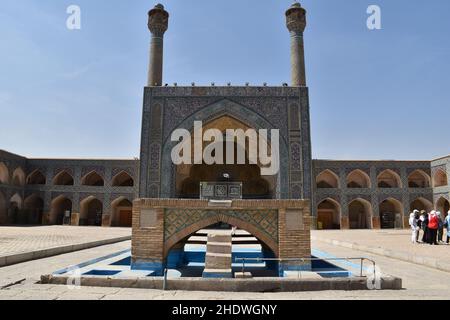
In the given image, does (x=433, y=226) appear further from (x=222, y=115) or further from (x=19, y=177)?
(x=19, y=177)

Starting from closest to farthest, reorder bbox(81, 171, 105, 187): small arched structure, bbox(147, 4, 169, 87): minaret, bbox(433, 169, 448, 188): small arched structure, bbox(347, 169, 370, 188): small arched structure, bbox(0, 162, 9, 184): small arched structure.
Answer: bbox(147, 4, 169, 87): minaret, bbox(0, 162, 9, 184): small arched structure, bbox(433, 169, 448, 188): small arched structure, bbox(347, 169, 370, 188): small arched structure, bbox(81, 171, 105, 187): small arched structure

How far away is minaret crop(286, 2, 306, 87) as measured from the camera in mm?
16672

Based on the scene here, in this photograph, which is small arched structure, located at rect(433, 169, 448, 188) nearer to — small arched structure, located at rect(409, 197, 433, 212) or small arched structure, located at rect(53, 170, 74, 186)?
small arched structure, located at rect(409, 197, 433, 212)

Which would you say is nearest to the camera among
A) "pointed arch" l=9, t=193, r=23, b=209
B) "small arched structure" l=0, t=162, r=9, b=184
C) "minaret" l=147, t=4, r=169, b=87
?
"minaret" l=147, t=4, r=169, b=87

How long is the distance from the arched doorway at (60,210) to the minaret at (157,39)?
9.88m

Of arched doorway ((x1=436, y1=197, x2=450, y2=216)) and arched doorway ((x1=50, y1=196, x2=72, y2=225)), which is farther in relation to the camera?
arched doorway ((x1=50, y1=196, x2=72, y2=225))

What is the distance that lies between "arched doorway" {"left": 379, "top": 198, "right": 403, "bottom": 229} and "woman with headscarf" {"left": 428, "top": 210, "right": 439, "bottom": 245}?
36.2 feet

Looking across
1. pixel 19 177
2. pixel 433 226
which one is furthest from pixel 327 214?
pixel 19 177

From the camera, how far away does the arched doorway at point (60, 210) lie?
67.8ft

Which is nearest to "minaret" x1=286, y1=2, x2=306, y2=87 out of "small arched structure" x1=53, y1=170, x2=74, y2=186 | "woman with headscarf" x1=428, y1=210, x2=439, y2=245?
"woman with headscarf" x1=428, y1=210, x2=439, y2=245

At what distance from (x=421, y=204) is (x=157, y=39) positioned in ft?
61.5

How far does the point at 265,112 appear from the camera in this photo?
1594cm

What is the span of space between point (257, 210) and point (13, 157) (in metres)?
18.2
